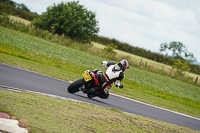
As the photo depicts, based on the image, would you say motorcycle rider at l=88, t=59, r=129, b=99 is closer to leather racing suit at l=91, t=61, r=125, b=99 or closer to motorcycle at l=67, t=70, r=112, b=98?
leather racing suit at l=91, t=61, r=125, b=99

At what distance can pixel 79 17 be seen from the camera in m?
41.0

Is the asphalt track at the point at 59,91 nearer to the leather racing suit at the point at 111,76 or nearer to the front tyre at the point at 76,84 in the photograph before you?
the front tyre at the point at 76,84

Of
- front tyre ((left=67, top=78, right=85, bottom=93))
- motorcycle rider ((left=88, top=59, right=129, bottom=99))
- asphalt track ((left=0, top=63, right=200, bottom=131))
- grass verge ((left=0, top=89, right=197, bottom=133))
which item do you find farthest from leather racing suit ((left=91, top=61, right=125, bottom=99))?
grass verge ((left=0, top=89, right=197, bottom=133))

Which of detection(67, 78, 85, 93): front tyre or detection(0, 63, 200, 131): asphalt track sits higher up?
detection(67, 78, 85, 93): front tyre

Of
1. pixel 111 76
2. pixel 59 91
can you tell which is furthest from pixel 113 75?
pixel 59 91

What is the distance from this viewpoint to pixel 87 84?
8555mm

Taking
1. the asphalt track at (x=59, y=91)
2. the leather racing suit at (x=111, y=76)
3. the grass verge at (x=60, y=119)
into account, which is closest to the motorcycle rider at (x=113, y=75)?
the leather racing suit at (x=111, y=76)

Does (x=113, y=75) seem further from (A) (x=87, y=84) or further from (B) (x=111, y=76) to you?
(A) (x=87, y=84)

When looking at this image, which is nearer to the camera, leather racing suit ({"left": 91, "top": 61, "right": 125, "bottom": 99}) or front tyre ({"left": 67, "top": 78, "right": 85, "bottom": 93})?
front tyre ({"left": 67, "top": 78, "right": 85, "bottom": 93})

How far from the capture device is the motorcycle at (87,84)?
8375 mm

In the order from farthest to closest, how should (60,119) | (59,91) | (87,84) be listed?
(59,91), (87,84), (60,119)

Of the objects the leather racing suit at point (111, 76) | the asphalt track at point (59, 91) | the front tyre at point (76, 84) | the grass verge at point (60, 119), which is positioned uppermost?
the leather racing suit at point (111, 76)

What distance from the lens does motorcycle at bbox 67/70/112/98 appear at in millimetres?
8375

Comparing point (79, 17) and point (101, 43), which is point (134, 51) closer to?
point (101, 43)
